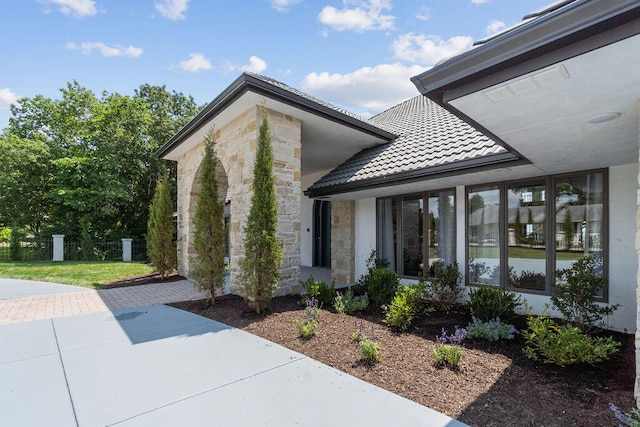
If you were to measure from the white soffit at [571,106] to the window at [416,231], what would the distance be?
2.92 m

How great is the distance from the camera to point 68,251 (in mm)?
15859

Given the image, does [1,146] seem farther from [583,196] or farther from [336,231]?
[583,196]

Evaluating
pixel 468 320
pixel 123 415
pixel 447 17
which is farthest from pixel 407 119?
pixel 123 415

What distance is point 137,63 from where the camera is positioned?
9633mm

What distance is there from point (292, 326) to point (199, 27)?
738 cm

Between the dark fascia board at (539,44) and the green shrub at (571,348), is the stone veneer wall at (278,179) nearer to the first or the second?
the dark fascia board at (539,44)

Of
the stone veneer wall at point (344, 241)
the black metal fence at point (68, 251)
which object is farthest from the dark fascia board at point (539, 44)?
the black metal fence at point (68, 251)

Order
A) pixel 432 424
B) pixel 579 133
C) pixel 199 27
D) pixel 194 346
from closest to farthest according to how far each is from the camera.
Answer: pixel 432 424 → pixel 579 133 → pixel 194 346 → pixel 199 27

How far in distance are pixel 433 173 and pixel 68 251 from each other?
18.3m

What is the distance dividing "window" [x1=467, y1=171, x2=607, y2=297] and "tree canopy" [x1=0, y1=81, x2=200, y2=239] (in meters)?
17.8

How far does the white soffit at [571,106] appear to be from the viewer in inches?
84.1

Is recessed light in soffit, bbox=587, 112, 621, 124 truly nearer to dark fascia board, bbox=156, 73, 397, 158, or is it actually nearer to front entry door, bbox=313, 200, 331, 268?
dark fascia board, bbox=156, 73, 397, 158

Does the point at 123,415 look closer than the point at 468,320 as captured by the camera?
Yes

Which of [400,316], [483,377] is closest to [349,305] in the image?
[400,316]
